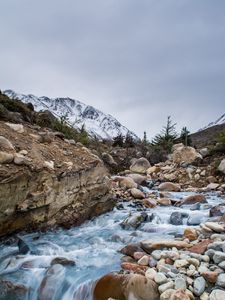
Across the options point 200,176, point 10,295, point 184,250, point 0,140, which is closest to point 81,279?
point 10,295

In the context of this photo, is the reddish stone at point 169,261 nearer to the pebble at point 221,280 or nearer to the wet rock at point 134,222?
the pebble at point 221,280

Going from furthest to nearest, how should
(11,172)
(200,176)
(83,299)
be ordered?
(200,176) < (11,172) < (83,299)

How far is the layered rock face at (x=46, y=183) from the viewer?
5.45m

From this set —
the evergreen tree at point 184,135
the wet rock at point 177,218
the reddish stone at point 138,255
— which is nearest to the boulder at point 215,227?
the wet rock at point 177,218

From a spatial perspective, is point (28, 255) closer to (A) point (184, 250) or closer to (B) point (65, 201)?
(B) point (65, 201)

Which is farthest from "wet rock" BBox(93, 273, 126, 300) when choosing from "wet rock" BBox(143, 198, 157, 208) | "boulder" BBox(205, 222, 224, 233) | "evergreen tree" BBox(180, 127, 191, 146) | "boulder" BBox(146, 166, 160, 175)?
"evergreen tree" BBox(180, 127, 191, 146)

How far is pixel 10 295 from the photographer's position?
4.02 metres

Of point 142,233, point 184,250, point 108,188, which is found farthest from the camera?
point 108,188

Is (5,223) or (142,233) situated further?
(142,233)

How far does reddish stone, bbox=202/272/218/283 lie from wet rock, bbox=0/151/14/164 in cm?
364

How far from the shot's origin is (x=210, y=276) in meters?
3.80

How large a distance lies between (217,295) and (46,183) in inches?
147

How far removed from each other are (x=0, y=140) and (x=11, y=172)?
83 cm

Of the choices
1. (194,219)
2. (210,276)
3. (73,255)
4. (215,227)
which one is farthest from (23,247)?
(194,219)
